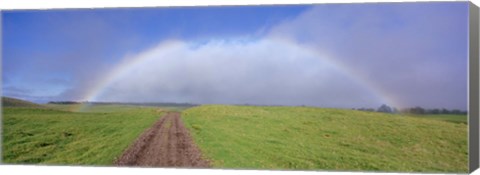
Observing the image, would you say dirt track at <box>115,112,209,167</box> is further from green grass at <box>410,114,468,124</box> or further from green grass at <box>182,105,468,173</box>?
green grass at <box>410,114,468,124</box>

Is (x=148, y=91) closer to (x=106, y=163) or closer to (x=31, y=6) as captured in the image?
(x=106, y=163)

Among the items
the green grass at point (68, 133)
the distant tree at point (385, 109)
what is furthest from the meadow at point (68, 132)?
the distant tree at point (385, 109)

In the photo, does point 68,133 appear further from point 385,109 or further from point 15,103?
point 385,109

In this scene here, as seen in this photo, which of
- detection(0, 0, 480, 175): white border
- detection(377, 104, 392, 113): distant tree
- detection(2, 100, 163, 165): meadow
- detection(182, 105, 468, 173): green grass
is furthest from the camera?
detection(2, 100, 163, 165): meadow

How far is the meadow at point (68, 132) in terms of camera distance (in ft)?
52.4

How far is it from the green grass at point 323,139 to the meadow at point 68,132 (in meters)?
1.47

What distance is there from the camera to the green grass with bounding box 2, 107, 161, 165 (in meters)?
16.0

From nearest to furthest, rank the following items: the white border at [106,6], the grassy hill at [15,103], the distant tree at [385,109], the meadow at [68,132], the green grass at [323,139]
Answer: the green grass at [323,139], the distant tree at [385,109], the white border at [106,6], the meadow at [68,132], the grassy hill at [15,103]

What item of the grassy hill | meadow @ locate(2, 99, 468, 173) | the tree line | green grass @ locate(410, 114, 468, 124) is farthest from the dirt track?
green grass @ locate(410, 114, 468, 124)

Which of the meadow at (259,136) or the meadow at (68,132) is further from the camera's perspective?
the meadow at (68,132)

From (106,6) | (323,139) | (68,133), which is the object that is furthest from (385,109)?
(68,133)

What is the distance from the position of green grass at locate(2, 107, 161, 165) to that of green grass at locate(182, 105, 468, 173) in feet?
4.73

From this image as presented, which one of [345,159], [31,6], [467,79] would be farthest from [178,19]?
[467,79]

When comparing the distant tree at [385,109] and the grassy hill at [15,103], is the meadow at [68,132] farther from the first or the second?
the distant tree at [385,109]
